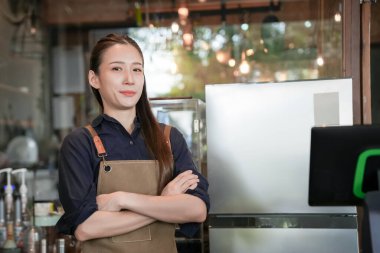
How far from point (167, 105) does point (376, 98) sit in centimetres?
103

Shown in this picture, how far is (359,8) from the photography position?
2.68 metres

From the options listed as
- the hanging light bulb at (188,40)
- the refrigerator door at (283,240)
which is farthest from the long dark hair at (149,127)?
the hanging light bulb at (188,40)

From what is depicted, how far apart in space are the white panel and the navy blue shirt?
0.55 metres

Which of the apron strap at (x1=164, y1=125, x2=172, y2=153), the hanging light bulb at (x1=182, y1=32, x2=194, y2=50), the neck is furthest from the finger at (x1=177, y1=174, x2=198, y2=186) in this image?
the hanging light bulb at (x1=182, y1=32, x2=194, y2=50)

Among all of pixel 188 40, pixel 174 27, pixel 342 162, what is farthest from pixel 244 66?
pixel 342 162

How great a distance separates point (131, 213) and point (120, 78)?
0.43 m

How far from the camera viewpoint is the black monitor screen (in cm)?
136

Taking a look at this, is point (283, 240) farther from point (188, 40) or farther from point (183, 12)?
point (188, 40)

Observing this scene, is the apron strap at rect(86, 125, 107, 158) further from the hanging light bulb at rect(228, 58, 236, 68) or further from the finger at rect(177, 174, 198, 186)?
the hanging light bulb at rect(228, 58, 236, 68)

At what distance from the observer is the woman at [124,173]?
174cm

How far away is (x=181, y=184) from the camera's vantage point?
1825mm

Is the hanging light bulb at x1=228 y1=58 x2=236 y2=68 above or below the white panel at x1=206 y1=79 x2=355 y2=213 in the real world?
above

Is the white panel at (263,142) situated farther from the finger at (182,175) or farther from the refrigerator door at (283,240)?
the finger at (182,175)

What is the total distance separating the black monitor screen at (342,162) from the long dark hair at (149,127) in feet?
1.96
